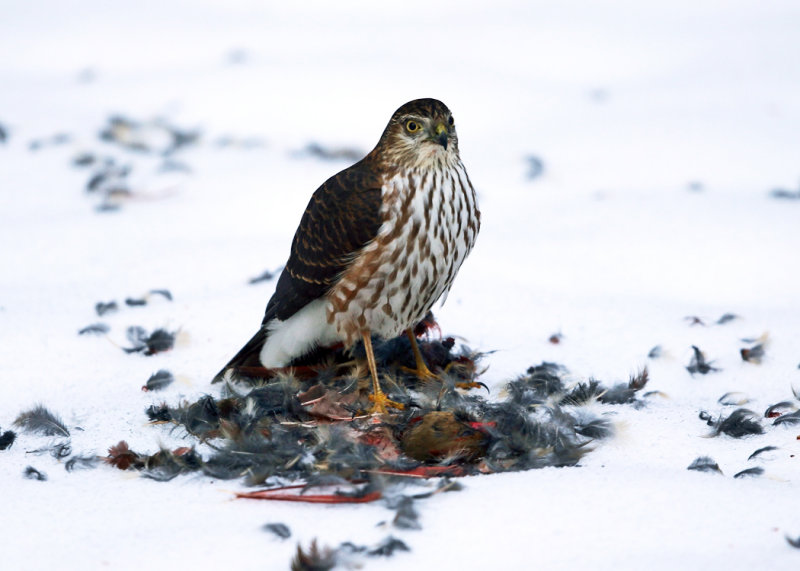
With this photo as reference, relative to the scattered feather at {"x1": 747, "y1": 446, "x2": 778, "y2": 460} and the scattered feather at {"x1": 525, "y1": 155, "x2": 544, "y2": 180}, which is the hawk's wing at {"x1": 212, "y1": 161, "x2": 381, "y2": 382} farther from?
the scattered feather at {"x1": 525, "y1": 155, "x2": 544, "y2": 180}

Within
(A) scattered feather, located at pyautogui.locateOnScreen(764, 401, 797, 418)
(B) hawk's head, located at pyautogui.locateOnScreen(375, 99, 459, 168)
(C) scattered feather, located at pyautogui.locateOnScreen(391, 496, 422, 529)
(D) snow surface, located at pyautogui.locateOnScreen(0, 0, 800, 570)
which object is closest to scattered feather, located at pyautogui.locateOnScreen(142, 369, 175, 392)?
(D) snow surface, located at pyautogui.locateOnScreen(0, 0, 800, 570)

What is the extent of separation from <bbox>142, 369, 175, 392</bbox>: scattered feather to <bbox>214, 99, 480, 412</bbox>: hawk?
0.61 meters

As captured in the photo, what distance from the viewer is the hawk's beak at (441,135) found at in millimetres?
4242

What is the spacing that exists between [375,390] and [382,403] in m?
0.09

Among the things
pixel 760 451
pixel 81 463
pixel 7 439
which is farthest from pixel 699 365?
pixel 7 439

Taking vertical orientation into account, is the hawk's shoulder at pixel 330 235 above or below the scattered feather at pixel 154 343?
above

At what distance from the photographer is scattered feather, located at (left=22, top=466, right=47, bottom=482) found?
3.59 m

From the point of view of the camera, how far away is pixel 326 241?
434 cm

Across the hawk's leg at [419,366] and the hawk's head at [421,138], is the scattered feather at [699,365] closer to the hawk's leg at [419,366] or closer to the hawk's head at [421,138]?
the hawk's leg at [419,366]

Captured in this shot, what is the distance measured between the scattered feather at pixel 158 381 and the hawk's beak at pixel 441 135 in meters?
1.64

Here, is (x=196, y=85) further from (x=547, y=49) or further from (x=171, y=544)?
(x=171, y=544)

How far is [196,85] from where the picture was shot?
10.6 metres

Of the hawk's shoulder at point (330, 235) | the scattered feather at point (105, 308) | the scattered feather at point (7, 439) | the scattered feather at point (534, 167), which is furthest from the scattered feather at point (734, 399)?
the scattered feather at point (534, 167)

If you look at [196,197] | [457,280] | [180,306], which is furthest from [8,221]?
[457,280]
